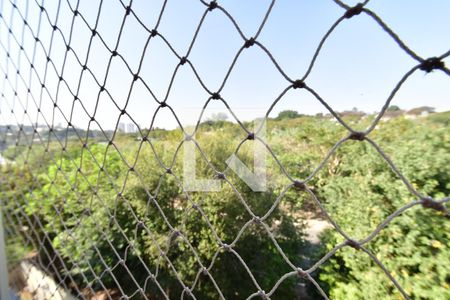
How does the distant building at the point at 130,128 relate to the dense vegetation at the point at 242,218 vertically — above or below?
above

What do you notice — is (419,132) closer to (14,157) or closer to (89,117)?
(89,117)

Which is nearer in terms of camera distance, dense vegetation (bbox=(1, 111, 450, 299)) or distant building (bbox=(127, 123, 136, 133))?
dense vegetation (bbox=(1, 111, 450, 299))

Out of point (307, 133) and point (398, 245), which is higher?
point (307, 133)

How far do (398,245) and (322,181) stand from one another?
127 centimetres

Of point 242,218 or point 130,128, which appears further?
point 242,218

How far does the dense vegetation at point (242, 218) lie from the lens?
4.12 ft

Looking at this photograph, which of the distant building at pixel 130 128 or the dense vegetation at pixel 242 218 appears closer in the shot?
the dense vegetation at pixel 242 218

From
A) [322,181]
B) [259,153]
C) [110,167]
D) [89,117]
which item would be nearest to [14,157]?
[110,167]

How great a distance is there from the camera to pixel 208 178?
181 cm

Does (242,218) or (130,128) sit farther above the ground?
(130,128)

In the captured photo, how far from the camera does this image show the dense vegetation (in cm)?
125

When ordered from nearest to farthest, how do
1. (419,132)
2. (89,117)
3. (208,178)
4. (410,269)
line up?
(89,117), (410,269), (419,132), (208,178)

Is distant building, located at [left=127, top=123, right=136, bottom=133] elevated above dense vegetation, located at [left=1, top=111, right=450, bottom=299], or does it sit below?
above

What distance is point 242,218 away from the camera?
1.94 meters
